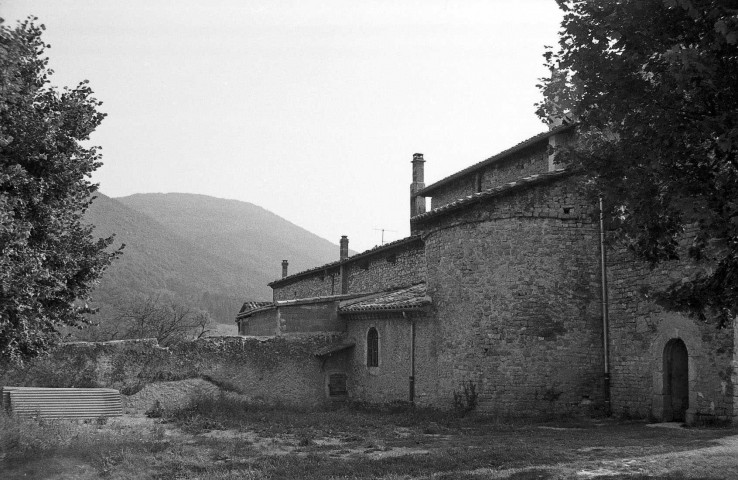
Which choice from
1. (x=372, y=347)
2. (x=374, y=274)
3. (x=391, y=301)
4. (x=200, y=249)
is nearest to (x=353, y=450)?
(x=391, y=301)

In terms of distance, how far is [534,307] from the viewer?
52.9 ft

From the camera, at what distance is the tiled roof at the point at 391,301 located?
1886 centimetres

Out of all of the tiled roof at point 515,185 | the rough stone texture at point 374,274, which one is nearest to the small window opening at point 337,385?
the rough stone texture at point 374,274

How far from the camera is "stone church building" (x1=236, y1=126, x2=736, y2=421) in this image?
14398 millimetres

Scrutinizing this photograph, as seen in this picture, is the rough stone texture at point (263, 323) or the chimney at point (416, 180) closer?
the rough stone texture at point (263, 323)

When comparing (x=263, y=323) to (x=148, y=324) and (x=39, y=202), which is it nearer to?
(x=39, y=202)

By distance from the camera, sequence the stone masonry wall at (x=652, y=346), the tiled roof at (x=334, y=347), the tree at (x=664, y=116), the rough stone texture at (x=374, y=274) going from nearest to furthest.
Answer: the tree at (x=664, y=116) < the stone masonry wall at (x=652, y=346) < the tiled roof at (x=334, y=347) < the rough stone texture at (x=374, y=274)

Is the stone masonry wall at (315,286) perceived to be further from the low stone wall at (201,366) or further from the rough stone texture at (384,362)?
the low stone wall at (201,366)

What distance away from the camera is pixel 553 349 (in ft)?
52.4

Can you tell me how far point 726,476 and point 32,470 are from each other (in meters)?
10.2

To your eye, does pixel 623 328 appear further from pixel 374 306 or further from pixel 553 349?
pixel 374 306

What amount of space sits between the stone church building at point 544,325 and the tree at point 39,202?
8.74 m

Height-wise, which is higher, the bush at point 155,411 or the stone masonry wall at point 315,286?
A: the stone masonry wall at point 315,286

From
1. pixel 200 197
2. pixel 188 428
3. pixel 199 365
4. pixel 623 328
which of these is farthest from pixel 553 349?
pixel 200 197
